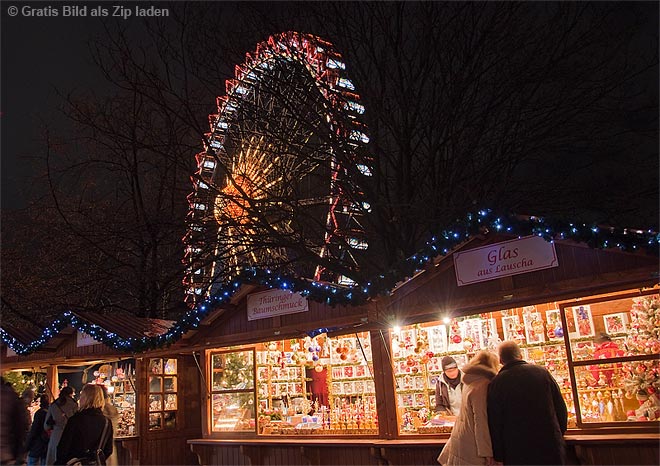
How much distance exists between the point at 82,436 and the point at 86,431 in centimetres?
5

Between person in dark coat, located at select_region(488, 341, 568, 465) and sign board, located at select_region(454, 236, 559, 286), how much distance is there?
6.67 feet

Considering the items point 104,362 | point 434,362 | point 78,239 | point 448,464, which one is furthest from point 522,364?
point 78,239

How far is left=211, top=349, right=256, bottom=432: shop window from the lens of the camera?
9.66 meters

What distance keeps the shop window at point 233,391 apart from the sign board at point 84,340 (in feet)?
10.2

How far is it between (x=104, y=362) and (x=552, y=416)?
35.6ft

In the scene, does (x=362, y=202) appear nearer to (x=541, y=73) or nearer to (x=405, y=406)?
(x=541, y=73)

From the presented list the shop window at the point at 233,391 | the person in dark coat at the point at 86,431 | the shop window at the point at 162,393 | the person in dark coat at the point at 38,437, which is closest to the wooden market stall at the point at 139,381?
the shop window at the point at 162,393

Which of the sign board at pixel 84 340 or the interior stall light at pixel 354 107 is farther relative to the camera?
the sign board at pixel 84 340

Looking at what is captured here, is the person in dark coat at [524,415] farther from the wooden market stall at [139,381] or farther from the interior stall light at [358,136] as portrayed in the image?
the wooden market stall at [139,381]

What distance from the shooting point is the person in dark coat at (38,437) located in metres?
8.09

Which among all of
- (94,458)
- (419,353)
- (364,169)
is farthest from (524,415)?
(364,169)

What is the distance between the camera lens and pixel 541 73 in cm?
1022

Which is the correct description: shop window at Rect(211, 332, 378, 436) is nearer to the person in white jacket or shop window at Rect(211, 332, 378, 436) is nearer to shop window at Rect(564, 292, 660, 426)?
shop window at Rect(564, 292, 660, 426)

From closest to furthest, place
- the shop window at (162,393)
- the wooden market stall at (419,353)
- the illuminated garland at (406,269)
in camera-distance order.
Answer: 1. the illuminated garland at (406,269)
2. the wooden market stall at (419,353)
3. the shop window at (162,393)
